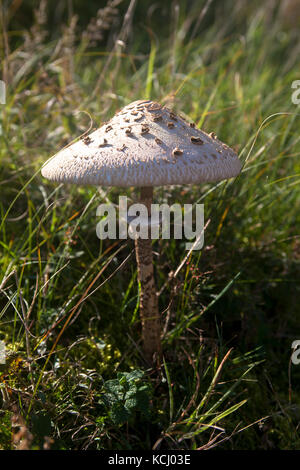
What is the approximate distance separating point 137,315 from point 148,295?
302 millimetres

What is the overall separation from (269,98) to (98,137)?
2.13 meters

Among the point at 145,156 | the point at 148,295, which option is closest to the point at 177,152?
the point at 145,156

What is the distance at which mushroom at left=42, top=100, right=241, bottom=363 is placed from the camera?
124 centimetres

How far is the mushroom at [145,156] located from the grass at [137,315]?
31cm

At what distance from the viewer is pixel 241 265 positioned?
7.17ft

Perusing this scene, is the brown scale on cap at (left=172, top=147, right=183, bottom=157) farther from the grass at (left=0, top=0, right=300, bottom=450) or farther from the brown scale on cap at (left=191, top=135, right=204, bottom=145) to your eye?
the grass at (left=0, top=0, right=300, bottom=450)

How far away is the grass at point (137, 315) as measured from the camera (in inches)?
58.2

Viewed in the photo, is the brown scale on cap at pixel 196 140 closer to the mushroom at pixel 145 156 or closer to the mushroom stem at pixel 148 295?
the mushroom at pixel 145 156

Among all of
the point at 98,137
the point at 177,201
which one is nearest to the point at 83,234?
the point at 177,201

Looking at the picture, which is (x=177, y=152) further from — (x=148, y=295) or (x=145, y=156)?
(x=148, y=295)

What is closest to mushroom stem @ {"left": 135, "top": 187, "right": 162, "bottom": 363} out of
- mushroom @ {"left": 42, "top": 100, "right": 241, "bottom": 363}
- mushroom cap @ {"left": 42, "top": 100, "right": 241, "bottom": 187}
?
mushroom @ {"left": 42, "top": 100, "right": 241, "bottom": 363}

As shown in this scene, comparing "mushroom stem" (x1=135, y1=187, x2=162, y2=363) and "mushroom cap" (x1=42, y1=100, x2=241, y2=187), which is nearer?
"mushroom cap" (x1=42, y1=100, x2=241, y2=187)

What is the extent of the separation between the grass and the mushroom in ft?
1.03
